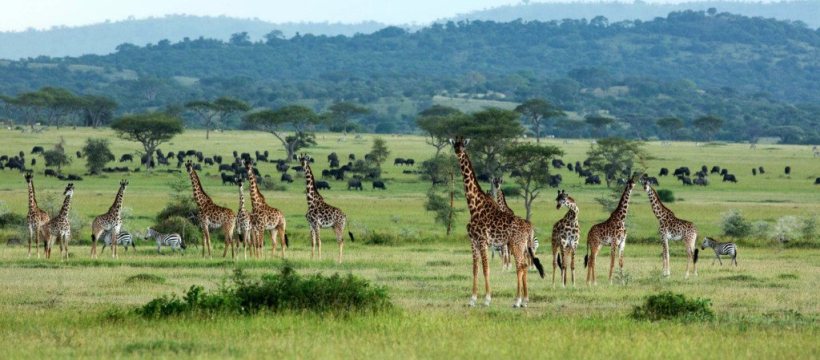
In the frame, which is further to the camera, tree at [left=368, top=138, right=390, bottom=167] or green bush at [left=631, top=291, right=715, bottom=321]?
tree at [left=368, top=138, right=390, bottom=167]

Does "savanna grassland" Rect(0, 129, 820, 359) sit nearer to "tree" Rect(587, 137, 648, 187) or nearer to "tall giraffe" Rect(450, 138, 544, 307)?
"tall giraffe" Rect(450, 138, 544, 307)

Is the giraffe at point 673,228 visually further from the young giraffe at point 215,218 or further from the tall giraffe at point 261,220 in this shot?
the young giraffe at point 215,218

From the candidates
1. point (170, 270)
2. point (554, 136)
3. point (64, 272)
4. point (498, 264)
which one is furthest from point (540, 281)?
point (554, 136)

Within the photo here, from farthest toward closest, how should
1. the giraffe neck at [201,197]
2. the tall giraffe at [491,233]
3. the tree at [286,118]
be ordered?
the tree at [286,118] → the giraffe neck at [201,197] → the tall giraffe at [491,233]

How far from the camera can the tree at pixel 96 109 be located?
118963 millimetres

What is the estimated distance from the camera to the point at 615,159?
7369cm

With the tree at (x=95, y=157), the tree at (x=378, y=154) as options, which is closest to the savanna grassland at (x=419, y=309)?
the tree at (x=95, y=157)

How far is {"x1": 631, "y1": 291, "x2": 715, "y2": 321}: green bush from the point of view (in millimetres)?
16328

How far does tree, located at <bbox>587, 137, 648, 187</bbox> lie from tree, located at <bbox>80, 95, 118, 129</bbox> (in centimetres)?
5685

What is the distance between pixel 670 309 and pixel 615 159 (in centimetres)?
5792

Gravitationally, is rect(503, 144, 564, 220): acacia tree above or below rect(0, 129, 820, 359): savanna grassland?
above

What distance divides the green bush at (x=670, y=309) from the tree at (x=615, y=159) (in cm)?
5205

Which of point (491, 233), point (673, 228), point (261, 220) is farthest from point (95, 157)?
point (491, 233)

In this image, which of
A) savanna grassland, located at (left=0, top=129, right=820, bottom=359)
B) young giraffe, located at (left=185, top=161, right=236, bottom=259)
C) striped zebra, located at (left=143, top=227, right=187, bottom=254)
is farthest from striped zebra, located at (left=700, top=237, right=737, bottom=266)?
striped zebra, located at (left=143, top=227, right=187, bottom=254)
